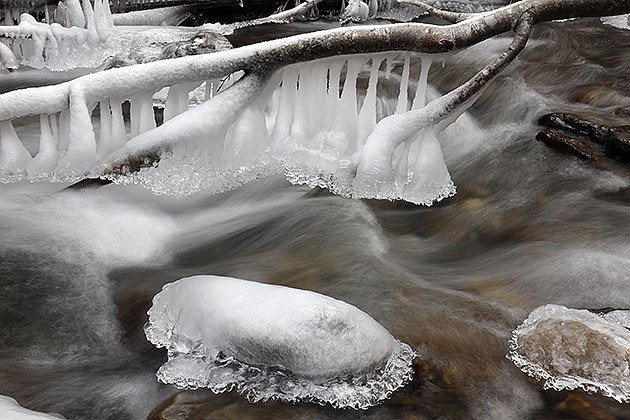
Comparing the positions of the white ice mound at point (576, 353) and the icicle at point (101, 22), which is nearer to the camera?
the white ice mound at point (576, 353)

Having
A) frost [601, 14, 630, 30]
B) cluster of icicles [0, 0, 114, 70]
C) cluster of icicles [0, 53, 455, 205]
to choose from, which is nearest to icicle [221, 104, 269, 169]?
cluster of icicles [0, 53, 455, 205]

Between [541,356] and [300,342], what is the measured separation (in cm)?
121

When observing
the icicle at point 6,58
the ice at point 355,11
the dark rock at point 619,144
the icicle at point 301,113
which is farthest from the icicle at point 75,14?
the dark rock at point 619,144

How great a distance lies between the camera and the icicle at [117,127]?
374cm

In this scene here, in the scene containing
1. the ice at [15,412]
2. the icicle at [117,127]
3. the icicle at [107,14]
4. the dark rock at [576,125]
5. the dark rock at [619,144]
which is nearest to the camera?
the ice at [15,412]

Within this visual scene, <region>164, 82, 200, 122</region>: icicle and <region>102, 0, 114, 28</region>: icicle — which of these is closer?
<region>164, 82, 200, 122</region>: icicle

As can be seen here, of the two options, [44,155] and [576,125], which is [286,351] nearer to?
[44,155]

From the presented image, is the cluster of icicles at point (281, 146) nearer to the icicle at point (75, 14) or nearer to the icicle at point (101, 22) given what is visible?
the icicle at point (101, 22)

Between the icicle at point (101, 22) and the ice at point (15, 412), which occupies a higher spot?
the ice at point (15, 412)

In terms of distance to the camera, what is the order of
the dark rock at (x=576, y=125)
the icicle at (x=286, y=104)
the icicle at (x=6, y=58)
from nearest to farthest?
the icicle at (x=286, y=104) < the dark rock at (x=576, y=125) < the icicle at (x=6, y=58)

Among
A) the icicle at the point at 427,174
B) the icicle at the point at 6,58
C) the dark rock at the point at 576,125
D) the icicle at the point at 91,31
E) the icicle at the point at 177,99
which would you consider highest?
the icicle at the point at 177,99

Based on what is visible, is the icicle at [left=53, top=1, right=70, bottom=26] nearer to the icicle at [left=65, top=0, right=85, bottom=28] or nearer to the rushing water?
the icicle at [left=65, top=0, right=85, bottom=28]

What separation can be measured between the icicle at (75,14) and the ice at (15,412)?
8616 mm

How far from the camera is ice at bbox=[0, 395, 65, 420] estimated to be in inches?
98.7
